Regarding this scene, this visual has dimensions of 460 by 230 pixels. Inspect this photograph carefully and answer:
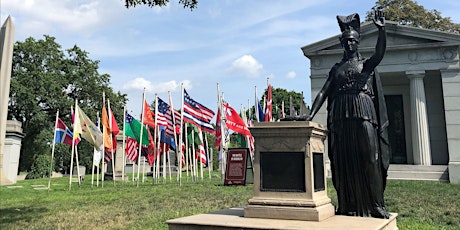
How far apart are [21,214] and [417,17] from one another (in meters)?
35.7

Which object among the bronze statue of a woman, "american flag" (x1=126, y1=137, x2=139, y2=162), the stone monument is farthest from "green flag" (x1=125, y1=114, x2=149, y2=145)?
the stone monument

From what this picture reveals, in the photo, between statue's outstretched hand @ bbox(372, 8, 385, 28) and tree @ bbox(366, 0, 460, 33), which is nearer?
statue's outstretched hand @ bbox(372, 8, 385, 28)

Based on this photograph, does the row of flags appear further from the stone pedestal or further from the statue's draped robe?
the stone pedestal

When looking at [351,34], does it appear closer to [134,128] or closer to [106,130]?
[106,130]

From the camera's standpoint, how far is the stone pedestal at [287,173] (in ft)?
17.3

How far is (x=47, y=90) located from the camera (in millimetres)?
35875

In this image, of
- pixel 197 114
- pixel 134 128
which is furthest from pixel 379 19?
pixel 134 128

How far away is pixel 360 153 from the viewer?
223 inches

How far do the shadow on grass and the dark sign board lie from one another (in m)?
9.13

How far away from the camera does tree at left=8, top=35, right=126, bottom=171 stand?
35.1m

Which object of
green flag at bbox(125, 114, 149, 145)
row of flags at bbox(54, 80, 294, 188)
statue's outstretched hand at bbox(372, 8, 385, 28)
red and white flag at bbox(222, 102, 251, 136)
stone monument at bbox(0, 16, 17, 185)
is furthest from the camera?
green flag at bbox(125, 114, 149, 145)

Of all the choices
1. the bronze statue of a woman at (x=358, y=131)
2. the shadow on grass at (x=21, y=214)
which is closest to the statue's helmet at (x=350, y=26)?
the bronze statue of a woman at (x=358, y=131)

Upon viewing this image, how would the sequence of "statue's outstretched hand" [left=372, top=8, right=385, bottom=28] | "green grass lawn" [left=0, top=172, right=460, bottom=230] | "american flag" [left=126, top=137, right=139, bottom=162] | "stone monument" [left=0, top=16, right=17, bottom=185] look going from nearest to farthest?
"stone monument" [left=0, top=16, right=17, bottom=185] → "statue's outstretched hand" [left=372, top=8, right=385, bottom=28] → "green grass lawn" [left=0, top=172, right=460, bottom=230] → "american flag" [left=126, top=137, right=139, bottom=162]

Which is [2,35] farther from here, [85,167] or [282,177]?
[85,167]
